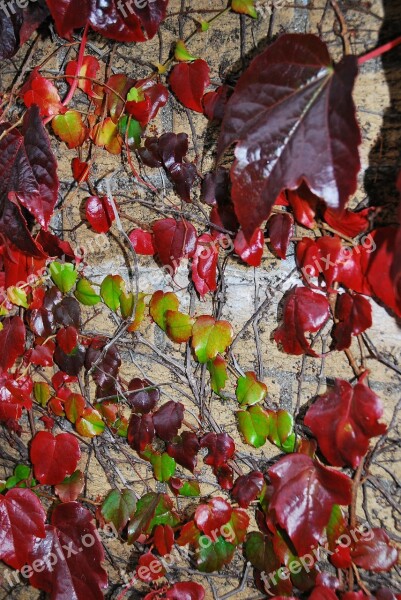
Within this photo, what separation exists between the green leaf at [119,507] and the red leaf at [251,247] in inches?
25.8

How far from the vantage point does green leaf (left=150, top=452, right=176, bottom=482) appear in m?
1.12

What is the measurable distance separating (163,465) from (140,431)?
10cm

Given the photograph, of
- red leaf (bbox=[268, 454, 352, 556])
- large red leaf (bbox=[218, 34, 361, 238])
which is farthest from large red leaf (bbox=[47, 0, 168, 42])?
red leaf (bbox=[268, 454, 352, 556])

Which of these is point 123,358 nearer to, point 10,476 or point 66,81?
point 10,476

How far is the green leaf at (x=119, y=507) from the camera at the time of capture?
1166 millimetres

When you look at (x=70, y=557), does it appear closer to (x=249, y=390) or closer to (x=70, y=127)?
(x=249, y=390)

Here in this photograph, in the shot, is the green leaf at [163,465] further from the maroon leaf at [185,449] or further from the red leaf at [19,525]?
the red leaf at [19,525]

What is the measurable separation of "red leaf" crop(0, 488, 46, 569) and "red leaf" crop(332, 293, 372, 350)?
2.62ft

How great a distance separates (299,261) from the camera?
931 millimetres

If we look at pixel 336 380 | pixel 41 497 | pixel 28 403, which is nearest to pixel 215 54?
pixel 336 380

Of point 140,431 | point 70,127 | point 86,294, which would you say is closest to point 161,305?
point 86,294

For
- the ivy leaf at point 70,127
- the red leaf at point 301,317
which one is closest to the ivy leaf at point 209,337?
the red leaf at point 301,317

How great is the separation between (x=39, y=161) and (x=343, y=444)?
773 mm

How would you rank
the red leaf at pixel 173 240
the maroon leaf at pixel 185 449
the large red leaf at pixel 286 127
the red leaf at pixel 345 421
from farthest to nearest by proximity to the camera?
the maroon leaf at pixel 185 449, the red leaf at pixel 173 240, the red leaf at pixel 345 421, the large red leaf at pixel 286 127
